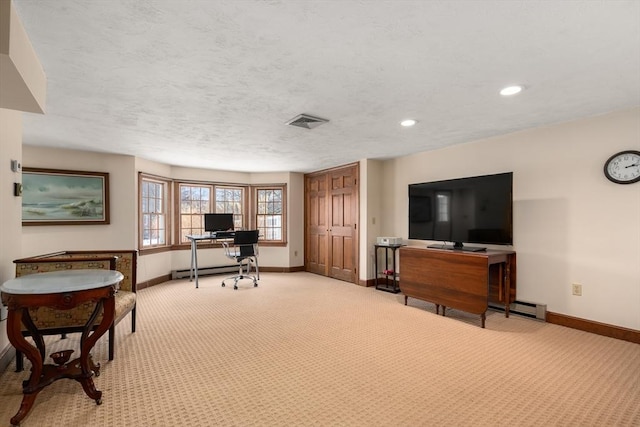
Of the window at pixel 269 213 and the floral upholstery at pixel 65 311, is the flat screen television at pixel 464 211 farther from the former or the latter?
the floral upholstery at pixel 65 311

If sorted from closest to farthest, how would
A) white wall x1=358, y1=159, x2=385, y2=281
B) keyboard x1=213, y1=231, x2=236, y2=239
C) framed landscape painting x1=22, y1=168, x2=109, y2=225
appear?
framed landscape painting x1=22, y1=168, x2=109, y2=225
white wall x1=358, y1=159, x2=385, y2=281
keyboard x1=213, y1=231, x2=236, y2=239

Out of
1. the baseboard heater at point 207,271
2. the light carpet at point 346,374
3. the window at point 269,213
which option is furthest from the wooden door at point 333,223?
the light carpet at point 346,374

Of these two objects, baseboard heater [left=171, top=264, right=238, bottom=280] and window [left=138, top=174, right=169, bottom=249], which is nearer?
window [left=138, top=174, right=169, bottom=249]

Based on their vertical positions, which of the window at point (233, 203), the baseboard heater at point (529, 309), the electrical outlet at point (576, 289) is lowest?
the baseboard heater at point (529, 309)

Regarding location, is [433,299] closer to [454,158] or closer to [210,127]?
[454,158]

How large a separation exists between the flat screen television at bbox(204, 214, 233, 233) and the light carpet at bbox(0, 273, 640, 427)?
229 cm

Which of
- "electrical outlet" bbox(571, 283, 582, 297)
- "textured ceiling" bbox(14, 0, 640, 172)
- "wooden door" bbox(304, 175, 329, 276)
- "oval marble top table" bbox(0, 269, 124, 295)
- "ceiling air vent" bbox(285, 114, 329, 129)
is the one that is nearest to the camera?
"textured ceiling" bbox(14, 0, 640, 172)

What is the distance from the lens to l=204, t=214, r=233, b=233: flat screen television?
594cm

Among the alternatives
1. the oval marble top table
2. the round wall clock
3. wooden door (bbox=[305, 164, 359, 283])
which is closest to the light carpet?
the oval marble top table

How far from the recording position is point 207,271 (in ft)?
20.9

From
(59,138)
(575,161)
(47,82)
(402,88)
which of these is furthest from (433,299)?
(59,138)

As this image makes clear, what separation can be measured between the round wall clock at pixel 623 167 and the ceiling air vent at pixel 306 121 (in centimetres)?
285

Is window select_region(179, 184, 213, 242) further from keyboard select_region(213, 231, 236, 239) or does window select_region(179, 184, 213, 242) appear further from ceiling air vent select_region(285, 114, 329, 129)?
ceiling air vent select_region(285, 114, 329, 129)

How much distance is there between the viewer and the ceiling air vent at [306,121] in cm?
313
